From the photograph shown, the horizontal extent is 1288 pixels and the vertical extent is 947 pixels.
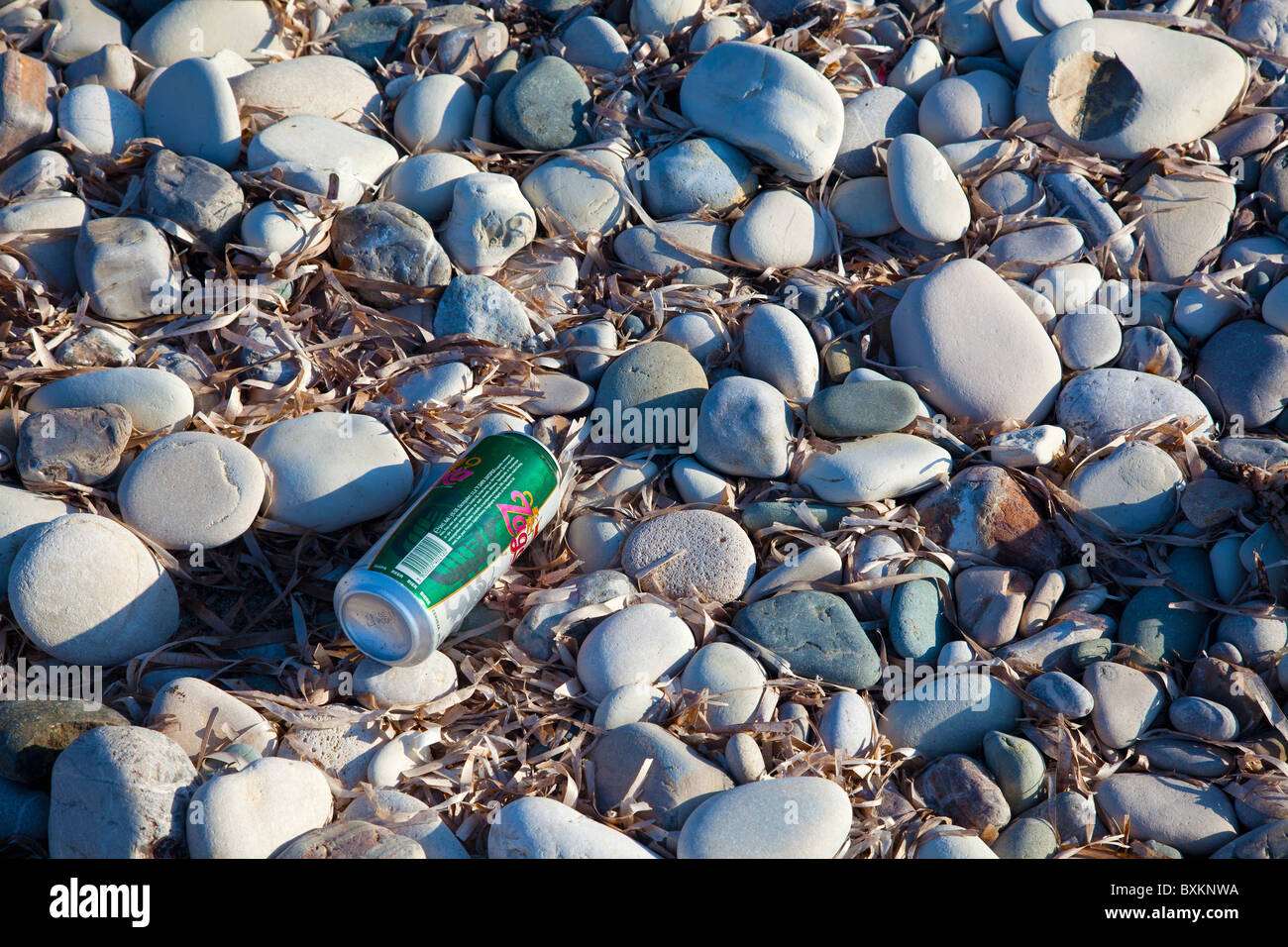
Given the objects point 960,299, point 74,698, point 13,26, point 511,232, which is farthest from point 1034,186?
point 13,26

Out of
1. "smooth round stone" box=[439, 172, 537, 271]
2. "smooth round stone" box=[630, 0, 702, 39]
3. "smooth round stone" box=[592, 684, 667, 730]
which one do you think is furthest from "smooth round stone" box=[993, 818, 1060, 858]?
"smooth round stone" box=[630, 0, 702, 39]

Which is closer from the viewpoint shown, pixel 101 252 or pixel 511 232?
pixel 101 252

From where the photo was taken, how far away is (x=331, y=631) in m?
2.99

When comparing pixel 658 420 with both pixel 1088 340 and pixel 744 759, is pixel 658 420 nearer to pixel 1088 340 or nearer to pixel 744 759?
pixel 744 759

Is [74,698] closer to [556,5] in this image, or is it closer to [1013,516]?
[1013,516]

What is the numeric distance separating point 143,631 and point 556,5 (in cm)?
317

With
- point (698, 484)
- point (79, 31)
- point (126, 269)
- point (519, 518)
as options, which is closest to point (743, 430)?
point (698, 484)

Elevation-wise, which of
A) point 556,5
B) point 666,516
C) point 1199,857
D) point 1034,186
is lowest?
point 1199,857

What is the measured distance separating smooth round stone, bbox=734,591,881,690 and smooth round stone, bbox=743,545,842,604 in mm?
39

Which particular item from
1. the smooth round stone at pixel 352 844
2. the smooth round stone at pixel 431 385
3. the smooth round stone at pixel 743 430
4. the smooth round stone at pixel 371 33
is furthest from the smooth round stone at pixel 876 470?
the smooth round stone at pixel 371 33

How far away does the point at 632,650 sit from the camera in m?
2.87

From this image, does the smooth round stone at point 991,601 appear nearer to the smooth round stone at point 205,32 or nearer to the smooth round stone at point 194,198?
the smooth round stone at point 194,198

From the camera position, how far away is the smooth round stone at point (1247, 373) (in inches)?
137

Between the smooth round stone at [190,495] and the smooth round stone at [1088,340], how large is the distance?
9.27 feet
